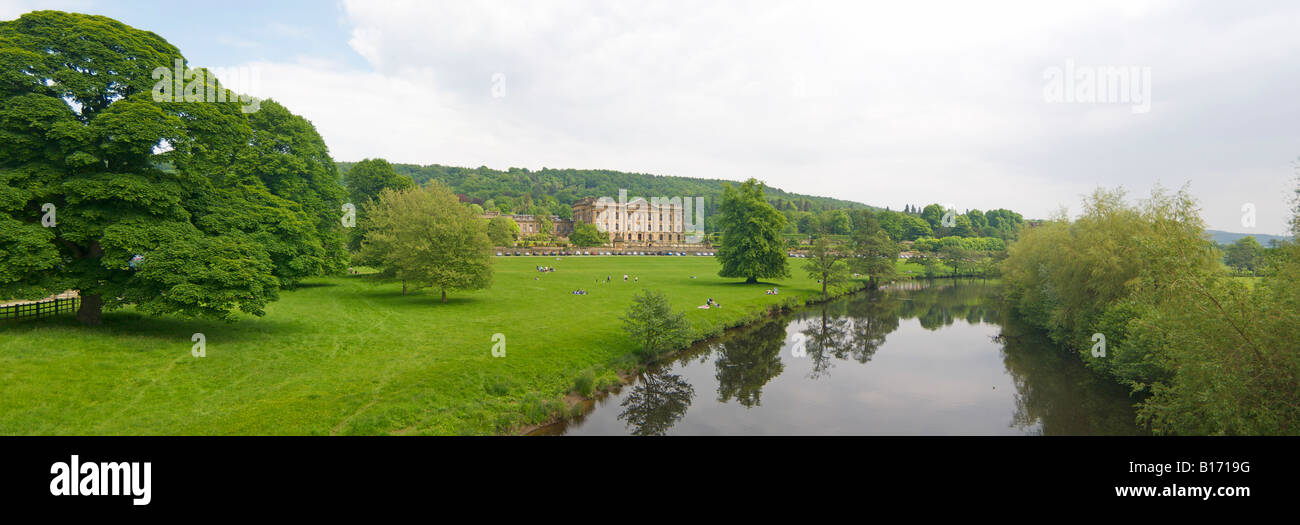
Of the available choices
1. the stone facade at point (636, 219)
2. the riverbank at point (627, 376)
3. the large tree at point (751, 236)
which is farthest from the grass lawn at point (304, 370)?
the stone facade at point (636, 219)

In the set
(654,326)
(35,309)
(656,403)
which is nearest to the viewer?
(35,309)

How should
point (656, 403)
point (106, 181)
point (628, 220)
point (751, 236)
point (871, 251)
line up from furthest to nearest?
point (628, 220) → point (871, 251) → point (751, 236) → point (656, 403) → point (106, 181)

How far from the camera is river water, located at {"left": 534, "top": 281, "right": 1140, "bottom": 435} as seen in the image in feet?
59.3

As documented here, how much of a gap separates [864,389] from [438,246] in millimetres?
25969

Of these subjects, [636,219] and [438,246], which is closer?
[438,246]

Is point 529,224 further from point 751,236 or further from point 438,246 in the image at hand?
point 438,246

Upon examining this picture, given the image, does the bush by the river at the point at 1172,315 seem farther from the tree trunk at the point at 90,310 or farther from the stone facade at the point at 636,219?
the stone facade at the point at 636,219

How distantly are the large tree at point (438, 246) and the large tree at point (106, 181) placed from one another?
13.5 m

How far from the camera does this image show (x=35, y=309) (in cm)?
1898

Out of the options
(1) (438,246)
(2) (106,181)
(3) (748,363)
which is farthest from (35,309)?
(3) (748,363)
